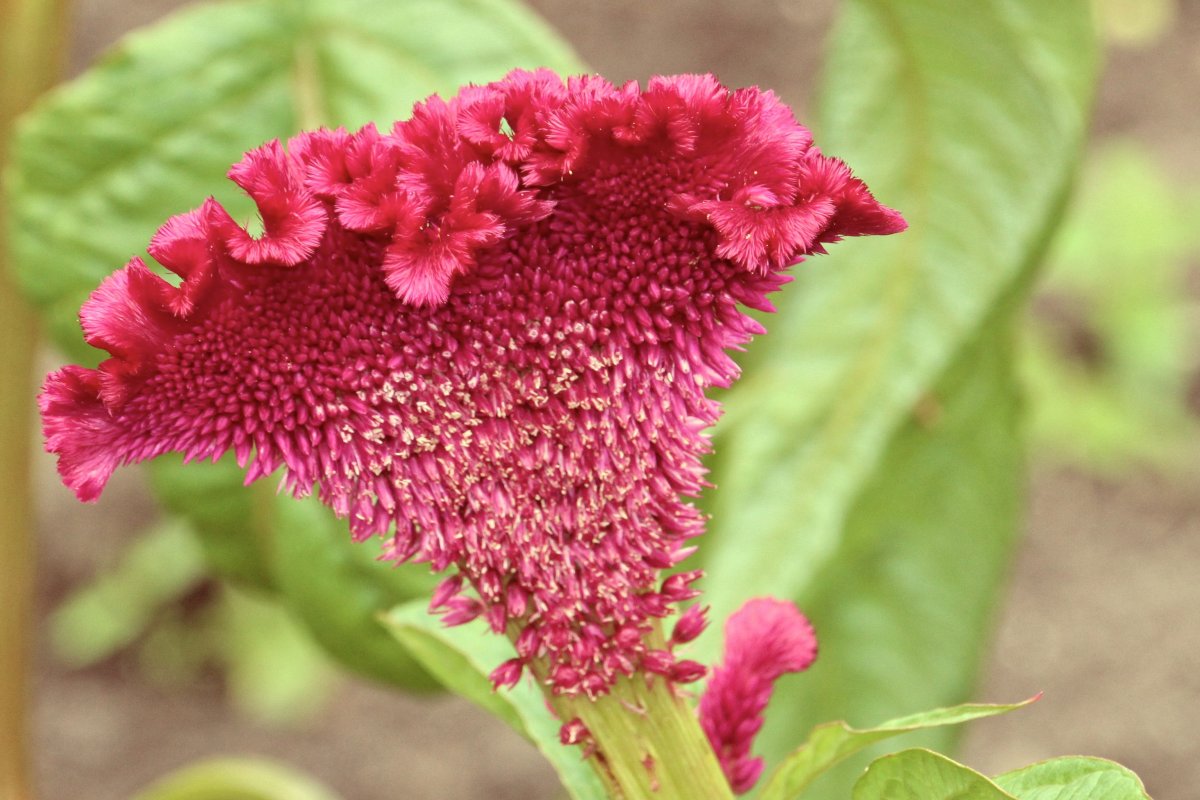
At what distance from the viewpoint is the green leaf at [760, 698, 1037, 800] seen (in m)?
0.53

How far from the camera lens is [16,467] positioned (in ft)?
3.18

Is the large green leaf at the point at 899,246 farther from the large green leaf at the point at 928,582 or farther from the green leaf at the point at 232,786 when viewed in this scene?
the green leaf at the point at 232,786

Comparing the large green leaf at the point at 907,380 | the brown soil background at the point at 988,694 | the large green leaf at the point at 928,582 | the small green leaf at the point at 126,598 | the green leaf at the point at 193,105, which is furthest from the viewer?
the small green leaf at the point at 126,598

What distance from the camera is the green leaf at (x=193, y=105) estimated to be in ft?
3.13

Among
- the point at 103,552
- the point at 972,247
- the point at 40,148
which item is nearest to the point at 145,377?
the point at 40,148

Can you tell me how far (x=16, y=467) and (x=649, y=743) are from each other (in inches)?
23.1

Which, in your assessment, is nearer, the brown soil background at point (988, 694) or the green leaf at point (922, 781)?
the green leaf at point (922, 781)

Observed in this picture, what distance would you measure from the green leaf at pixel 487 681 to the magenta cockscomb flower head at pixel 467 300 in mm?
132

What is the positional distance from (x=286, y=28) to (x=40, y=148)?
183 mm

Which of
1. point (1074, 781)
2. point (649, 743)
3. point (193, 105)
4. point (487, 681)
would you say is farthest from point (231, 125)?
point (1074, 781)

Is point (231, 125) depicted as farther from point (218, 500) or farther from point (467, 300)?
point (467, 300)

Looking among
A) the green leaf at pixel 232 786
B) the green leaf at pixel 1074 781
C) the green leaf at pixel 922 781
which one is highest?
the green leaf at pixel 232 786

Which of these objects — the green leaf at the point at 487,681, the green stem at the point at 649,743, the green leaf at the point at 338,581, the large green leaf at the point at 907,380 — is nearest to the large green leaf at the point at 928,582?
the large green leaf at the point at 907,380

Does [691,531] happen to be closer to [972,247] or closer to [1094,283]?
[972,247]
